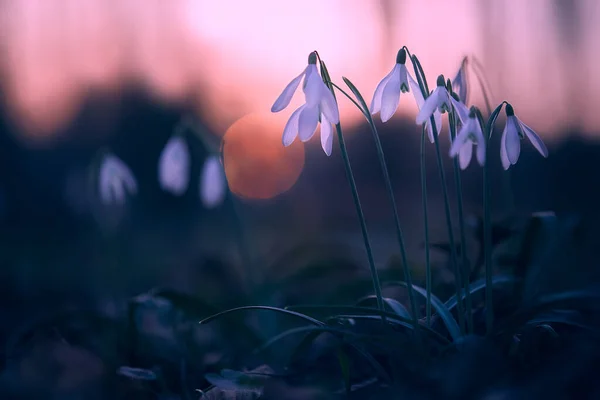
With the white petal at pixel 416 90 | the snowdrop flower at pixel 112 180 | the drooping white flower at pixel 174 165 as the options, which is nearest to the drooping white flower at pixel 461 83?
the white petal at pixel 416 90

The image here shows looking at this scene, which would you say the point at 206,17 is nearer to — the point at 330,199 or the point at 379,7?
the point at 379,7

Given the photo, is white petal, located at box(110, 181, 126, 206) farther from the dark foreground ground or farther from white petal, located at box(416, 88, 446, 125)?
Answer: white petal, located at box(416, 88, 446, 125)

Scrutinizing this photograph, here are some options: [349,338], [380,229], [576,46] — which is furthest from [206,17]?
[349,338]

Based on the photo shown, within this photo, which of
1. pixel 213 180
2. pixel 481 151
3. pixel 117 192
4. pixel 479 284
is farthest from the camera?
pixel 117 192

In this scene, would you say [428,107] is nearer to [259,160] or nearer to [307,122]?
[307,122]

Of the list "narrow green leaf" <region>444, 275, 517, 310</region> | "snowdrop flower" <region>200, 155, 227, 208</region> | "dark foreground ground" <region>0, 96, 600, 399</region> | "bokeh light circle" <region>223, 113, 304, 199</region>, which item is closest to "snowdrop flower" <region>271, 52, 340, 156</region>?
"dark foreground ground" <region>0, 96, 600, 399</region>

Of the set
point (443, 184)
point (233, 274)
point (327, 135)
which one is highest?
point (327, 135)

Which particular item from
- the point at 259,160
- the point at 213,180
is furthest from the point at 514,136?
the point at 259,160
